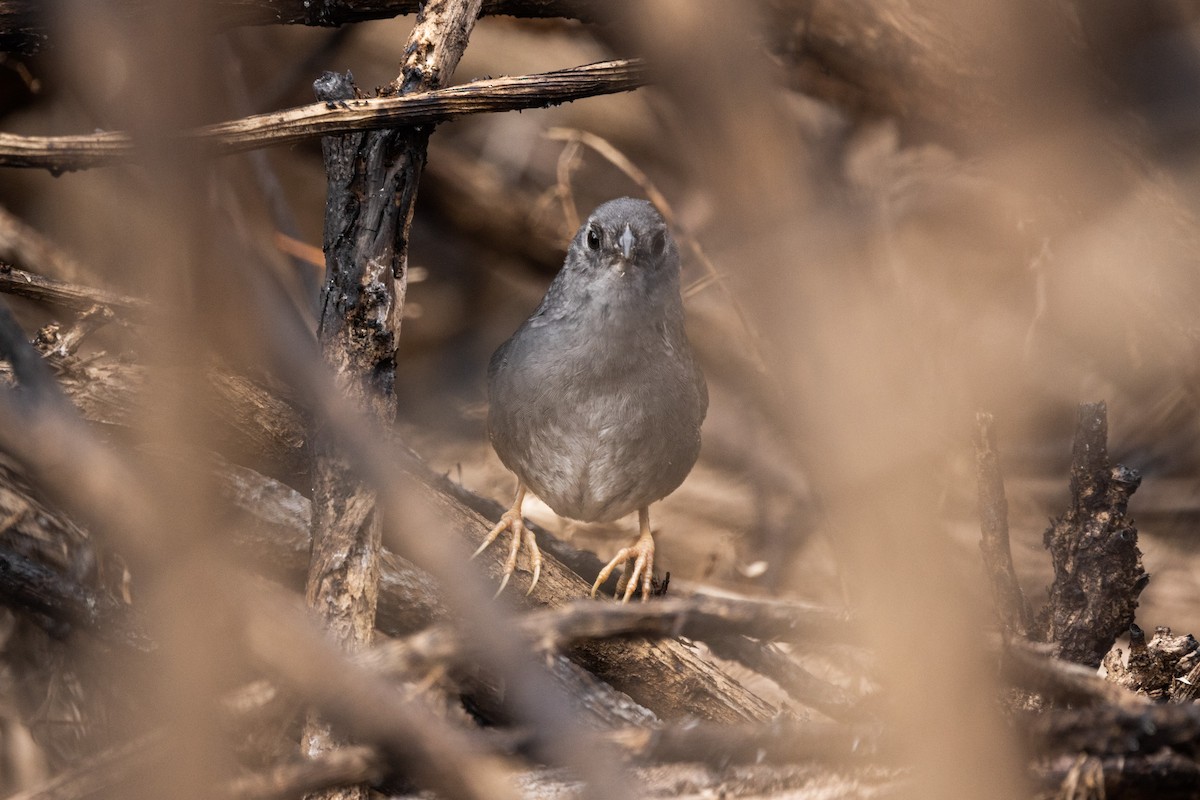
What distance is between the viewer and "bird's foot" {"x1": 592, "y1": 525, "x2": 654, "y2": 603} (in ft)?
7.83

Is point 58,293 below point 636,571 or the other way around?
the other way around

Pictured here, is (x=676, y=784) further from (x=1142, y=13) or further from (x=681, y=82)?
(x=1142, y=13)

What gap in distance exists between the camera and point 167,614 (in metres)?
0.66

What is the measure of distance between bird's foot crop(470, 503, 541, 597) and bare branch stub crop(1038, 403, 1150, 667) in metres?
1.00

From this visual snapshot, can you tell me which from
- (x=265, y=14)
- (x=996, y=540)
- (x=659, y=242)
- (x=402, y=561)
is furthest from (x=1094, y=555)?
(x=265, y=14)

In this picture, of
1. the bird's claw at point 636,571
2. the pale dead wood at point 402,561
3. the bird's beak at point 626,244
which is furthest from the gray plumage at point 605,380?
the pale dead wood at point 402,561

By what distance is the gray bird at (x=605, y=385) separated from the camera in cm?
228

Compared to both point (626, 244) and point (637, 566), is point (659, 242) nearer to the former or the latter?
point (626, 244)

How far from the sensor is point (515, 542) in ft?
7.14

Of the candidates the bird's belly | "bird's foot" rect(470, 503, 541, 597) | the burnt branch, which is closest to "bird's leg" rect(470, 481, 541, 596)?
"bird's foot" rect(470, 503, 541, 597)

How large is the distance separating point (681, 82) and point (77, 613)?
5.33 feet

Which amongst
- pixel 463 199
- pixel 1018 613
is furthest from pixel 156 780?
pixel 463 199

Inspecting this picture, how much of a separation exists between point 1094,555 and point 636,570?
95 centimetres

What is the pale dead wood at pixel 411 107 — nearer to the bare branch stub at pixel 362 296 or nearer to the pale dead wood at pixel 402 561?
the bare branch stub at pixel 362 296
